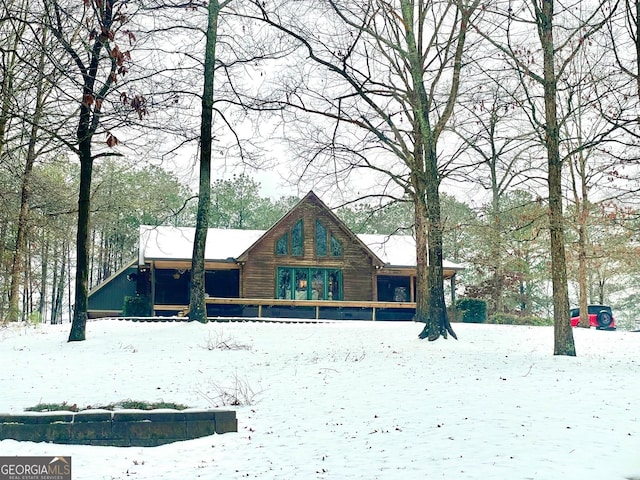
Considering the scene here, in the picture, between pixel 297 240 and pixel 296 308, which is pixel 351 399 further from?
pixel 297 240

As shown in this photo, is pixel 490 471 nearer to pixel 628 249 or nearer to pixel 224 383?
pixel 224 383

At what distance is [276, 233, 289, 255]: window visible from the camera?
1253 inches

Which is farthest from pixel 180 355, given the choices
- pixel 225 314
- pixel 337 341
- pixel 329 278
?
pixel 329 278

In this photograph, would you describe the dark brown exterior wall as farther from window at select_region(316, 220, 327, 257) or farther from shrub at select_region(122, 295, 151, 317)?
shrub at select_region(122, 295, 151, 317)

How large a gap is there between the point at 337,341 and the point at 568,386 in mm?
7717

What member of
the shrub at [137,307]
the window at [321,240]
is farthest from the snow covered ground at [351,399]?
the window at [321,240]

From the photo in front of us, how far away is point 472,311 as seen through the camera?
29422 millimetres

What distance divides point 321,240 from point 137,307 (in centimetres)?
1038

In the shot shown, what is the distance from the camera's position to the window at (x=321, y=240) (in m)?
32.4

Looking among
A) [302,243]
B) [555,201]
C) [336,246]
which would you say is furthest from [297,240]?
[555,201]

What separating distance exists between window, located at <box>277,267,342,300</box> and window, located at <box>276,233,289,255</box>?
0.81 m

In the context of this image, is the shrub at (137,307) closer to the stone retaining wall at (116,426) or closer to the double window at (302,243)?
the double window at (302,243)

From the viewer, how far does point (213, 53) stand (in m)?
20.8

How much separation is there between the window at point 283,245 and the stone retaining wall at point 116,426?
23.4 metres
